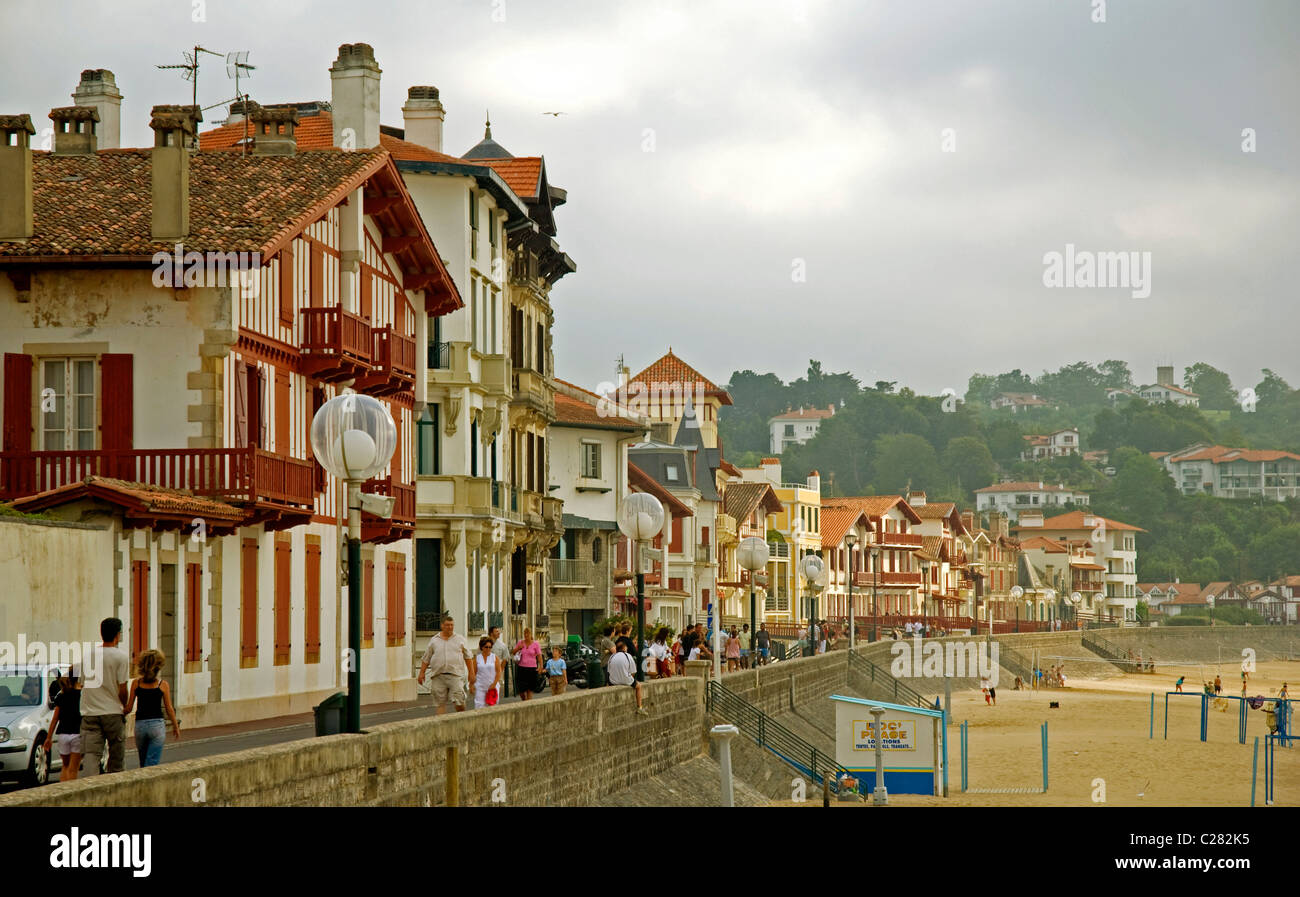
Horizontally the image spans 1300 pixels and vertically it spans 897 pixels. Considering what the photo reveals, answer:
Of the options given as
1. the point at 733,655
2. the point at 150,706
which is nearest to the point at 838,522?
the point at 733,655

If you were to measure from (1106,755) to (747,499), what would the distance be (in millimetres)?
50078

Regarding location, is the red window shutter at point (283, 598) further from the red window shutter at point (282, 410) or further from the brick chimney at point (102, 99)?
the brick chimney at point (102, 99)

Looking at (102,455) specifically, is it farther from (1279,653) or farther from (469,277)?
(1279,653)

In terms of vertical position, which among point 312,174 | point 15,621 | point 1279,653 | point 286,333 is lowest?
point 1279,653

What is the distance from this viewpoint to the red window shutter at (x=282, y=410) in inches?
1232

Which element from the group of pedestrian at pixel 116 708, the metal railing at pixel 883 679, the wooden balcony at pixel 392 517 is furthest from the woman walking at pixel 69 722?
the metal railing at pixel 883 679

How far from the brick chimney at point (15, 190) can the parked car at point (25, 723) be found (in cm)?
1011

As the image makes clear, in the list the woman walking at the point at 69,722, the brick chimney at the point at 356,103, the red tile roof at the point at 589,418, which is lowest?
the woman walking at the point at 69,722

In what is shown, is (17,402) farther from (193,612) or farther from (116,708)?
(116,708)

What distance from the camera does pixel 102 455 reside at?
26797 mm

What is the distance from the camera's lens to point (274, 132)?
117 ft
